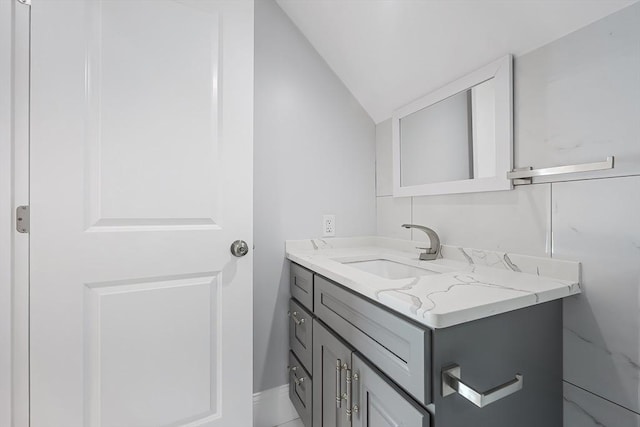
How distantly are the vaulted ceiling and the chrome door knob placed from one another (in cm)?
109

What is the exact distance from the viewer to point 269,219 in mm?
1492

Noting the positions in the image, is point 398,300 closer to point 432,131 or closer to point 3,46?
point 432,131

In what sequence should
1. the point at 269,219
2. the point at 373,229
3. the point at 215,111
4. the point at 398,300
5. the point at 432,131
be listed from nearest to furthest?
the point at 398,300 < the point at 215,111 < the point at 432,131 < the point at 269,219 < the point at 373,229

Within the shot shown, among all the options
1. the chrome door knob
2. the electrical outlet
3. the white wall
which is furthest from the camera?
the electrical outlet

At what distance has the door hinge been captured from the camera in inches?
34.9

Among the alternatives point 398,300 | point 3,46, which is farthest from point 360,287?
point 3,46

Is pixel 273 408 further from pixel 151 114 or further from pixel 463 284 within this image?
pixel 151 114

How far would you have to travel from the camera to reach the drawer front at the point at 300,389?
1233mm

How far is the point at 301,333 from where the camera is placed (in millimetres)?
1348

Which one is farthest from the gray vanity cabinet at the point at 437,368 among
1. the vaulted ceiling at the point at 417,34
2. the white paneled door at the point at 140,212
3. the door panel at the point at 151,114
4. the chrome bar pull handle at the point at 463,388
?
the vaulted ceiling at the point at 417,34

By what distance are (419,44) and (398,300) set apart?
3.59 feet

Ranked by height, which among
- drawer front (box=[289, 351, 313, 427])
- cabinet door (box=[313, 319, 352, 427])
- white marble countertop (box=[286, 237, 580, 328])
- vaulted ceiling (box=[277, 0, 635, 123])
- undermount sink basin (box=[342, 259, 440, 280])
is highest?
vaulted ceiling (box=[277, 0, 635, 123])

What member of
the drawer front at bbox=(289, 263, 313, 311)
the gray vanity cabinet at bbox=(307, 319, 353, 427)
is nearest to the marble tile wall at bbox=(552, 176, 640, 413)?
the gray vanity cabinet at bbox=(307, 319, 353, 427)

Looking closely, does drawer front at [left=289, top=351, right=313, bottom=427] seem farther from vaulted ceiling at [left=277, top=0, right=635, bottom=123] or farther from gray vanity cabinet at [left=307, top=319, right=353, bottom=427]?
vaulted ceiling at [left=277, top=0, right=635, bottom=123]
